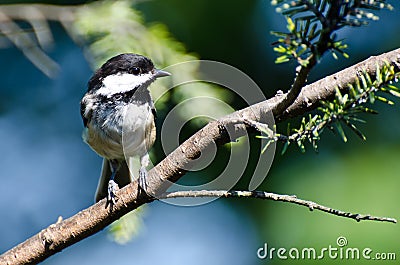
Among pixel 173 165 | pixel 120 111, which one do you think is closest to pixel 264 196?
pixel 173 165

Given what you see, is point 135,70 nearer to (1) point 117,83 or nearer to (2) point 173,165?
(1) point 117,83

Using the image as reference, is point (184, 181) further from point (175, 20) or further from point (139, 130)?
point (175, 20)

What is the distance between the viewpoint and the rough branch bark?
86 cm

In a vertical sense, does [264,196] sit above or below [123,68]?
below

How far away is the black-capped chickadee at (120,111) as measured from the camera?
1793 mm

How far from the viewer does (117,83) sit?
6.03 ft

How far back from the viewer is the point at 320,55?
1.92ft

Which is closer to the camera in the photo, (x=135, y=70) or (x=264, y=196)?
(x=264, y=196)

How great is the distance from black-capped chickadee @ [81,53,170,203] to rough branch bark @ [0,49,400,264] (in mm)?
585

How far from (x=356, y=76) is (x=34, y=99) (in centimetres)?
208

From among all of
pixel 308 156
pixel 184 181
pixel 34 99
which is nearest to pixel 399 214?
pixel 308 156

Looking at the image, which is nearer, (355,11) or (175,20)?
(355,11)

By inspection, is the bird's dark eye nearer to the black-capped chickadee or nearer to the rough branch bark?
the black-capped chickadee

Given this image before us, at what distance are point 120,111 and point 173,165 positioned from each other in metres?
0.83
